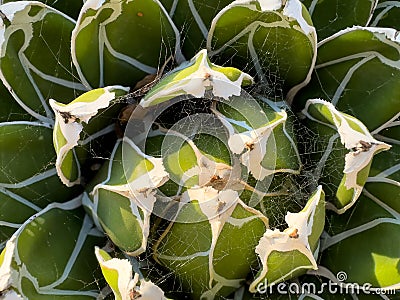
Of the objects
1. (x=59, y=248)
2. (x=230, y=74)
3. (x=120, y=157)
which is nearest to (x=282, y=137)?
(x=230, y=74)

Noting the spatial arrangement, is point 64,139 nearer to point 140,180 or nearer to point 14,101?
point 140,180

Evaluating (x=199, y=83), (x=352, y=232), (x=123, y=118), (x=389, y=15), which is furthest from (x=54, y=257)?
(x=389, y=15)

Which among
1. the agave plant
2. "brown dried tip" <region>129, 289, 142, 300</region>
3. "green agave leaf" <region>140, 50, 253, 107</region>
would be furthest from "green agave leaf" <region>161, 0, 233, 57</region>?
"brown dried tip" <region>129, 289, 142, 300</region>

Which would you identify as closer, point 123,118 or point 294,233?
point 294,233

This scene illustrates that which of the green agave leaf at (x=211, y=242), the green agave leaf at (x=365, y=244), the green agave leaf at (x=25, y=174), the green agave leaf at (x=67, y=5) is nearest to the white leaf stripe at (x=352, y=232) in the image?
the green agave leaf at (x=365, y=244)

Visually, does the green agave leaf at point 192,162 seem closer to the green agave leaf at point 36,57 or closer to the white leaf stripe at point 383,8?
the green agave leaf at point 36,57

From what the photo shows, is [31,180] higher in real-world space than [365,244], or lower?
higher

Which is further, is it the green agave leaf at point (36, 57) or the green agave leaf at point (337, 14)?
the green agave leaf at point (337, 14)

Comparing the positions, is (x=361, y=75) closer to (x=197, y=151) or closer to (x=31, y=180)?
(x=197, y=151)

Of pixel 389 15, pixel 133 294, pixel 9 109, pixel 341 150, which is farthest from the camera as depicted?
pixel 389 15
